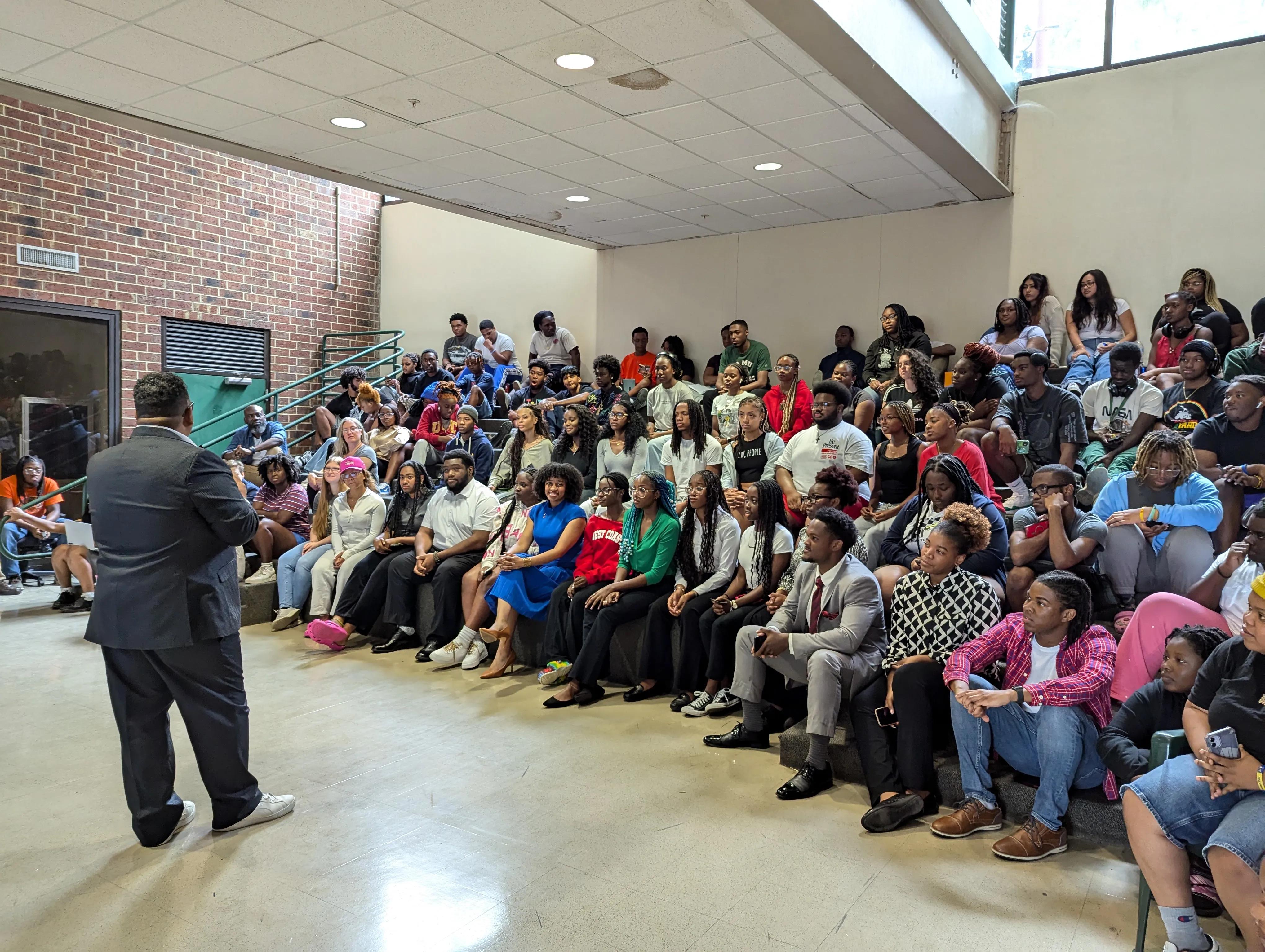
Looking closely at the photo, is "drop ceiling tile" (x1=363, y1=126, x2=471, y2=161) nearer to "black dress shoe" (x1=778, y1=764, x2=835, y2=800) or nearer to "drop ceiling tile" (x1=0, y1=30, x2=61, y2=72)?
"drop ceiling tile" (x1=0, y1=30, x2=61, y2=72)

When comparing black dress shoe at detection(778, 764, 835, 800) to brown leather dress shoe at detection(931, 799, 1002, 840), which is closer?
brown leather dress shoe at detection(931, 799, 1002, 840)

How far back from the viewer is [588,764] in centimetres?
394

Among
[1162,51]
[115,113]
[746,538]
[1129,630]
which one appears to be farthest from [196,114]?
[1162,51]

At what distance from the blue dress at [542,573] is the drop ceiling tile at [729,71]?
274cm

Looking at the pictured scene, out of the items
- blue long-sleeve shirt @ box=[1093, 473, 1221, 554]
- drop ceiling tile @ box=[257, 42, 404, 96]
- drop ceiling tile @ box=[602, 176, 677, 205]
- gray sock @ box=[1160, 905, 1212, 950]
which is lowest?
gray sock @ box=[1160, 905, 1212, 950]

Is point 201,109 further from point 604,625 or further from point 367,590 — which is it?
point 604,625

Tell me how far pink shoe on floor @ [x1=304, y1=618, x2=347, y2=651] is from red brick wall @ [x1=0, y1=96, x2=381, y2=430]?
5591 millimetres

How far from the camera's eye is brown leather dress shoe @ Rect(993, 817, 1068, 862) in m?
3.05

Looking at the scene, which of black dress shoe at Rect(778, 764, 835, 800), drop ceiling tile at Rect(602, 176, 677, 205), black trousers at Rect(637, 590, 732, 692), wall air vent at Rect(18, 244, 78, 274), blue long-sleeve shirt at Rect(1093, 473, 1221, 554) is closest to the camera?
Answer: black dress shoe at Rect(778, 764, 835, 800)

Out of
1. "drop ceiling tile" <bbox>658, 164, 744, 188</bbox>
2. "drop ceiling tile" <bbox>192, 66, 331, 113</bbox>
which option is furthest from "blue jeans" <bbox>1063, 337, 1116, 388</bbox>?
"drop ceiling tile" <bbox>192, 66, 331, 113</bbox>

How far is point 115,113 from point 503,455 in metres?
3.63

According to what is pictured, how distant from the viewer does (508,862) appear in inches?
119

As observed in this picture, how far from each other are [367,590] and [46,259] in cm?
612

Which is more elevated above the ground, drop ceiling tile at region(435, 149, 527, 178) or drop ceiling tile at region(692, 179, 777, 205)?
drop ceiling tile at region(692, 179, 777, 205)
